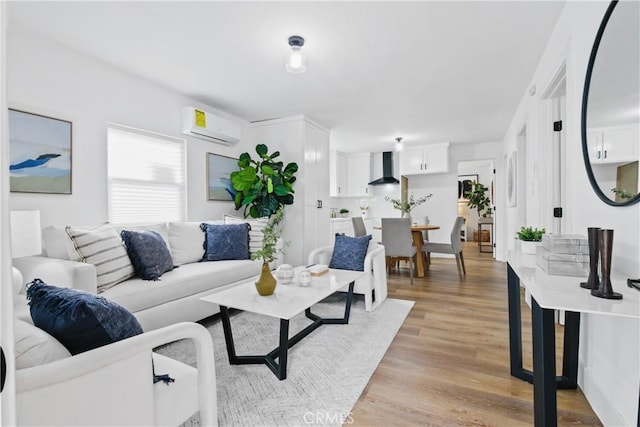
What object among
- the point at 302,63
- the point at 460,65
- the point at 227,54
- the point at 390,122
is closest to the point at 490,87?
the point at 460,65

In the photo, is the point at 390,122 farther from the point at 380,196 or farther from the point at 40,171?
the point at 40,171

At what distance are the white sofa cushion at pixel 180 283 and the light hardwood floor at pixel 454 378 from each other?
5.29 feet

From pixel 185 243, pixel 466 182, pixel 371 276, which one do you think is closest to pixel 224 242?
pixel 185 243

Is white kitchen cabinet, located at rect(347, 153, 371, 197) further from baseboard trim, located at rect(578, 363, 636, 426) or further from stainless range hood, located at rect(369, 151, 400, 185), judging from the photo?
baseboard trim, located at rect(578, 363, 636, 426)

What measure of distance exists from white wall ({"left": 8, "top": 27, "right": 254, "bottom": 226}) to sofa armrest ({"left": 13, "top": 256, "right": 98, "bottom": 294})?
716 mm

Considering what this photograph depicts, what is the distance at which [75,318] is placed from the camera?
900mm

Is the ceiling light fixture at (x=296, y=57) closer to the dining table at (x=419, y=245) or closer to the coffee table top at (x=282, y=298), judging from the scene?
the coffee table top at (x=282, y=298)

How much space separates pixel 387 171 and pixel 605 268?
6.13 meters

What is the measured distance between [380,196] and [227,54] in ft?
17.2

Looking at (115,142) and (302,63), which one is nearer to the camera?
(302,63)

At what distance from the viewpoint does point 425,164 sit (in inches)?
257

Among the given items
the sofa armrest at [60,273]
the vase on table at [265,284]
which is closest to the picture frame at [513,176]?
the vase on table at [265,284]

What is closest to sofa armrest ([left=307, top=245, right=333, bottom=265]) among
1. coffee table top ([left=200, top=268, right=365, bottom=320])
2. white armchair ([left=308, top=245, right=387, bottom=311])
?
white armchair ([left=308, top=245, right=387, bottom=311])

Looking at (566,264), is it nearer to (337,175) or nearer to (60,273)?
(60,273)
